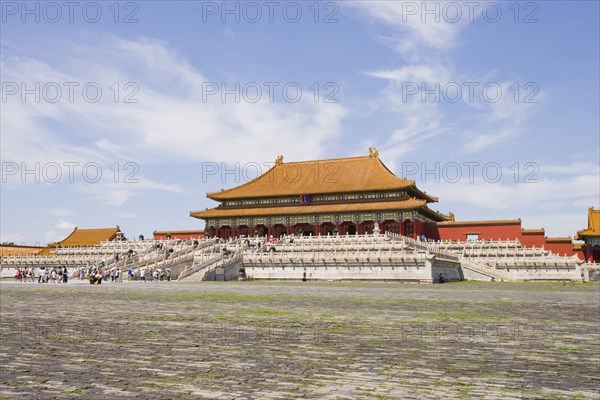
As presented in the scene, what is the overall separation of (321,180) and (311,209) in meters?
5.86

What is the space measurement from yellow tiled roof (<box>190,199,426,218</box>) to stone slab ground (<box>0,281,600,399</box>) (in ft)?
141

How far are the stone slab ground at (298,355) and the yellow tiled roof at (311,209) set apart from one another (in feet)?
141

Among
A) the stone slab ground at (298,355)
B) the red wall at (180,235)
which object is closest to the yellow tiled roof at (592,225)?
the red wall at (180,235)

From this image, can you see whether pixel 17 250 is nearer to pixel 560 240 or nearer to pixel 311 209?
pixel 311 209

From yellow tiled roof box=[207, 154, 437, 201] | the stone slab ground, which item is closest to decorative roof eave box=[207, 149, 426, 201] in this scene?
yellow tiled roof box=[207, 154, 437, 201]

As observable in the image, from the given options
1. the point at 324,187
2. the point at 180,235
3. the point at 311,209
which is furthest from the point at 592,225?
the point at 180,235

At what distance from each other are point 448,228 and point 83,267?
114 feet

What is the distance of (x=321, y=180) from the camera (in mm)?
64188

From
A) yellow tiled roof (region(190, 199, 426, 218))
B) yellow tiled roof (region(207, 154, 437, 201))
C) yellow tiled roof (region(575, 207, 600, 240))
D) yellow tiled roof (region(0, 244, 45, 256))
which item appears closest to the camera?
yellow tiled roof (region(575, 207, 600, 240))

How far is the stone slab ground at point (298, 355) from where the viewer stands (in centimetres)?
532

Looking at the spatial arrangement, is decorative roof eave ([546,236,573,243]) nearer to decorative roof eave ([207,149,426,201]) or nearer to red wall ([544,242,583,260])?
red wall ([544,242,583,260])

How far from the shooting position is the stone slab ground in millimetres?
5316

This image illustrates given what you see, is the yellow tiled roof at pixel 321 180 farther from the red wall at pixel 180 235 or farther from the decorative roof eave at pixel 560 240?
the decorative roof eave at pixel 560 240

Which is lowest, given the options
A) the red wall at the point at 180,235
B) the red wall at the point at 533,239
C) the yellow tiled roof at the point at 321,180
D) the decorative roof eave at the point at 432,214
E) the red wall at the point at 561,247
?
the red wall at the point at 561,247
